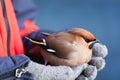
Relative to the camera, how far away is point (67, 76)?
0.48m

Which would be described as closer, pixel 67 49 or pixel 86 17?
pixel 67 49

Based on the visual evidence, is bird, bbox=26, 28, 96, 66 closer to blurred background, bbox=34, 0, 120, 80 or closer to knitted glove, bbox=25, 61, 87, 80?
knitted glove, bbox=25, 61, 87, 80

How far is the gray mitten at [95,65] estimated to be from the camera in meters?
0.56

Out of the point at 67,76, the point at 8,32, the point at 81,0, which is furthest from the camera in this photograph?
the point at 81,0

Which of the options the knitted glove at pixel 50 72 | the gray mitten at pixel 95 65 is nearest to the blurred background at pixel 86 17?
the gray mitten at pixel 95 65

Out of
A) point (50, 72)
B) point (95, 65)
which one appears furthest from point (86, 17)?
point (50, 72)

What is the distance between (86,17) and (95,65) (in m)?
0.42

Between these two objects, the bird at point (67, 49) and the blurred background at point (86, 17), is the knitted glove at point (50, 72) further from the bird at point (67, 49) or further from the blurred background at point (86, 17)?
the blurred background at point (86, 17)

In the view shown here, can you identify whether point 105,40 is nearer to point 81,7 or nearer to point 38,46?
point 81,7

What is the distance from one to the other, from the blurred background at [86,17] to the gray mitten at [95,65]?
36cm

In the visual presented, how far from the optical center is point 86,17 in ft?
3.25

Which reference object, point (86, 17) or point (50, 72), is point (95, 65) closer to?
point (50, 72)

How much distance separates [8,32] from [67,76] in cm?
18

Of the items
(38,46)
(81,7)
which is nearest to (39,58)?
(38,46)
